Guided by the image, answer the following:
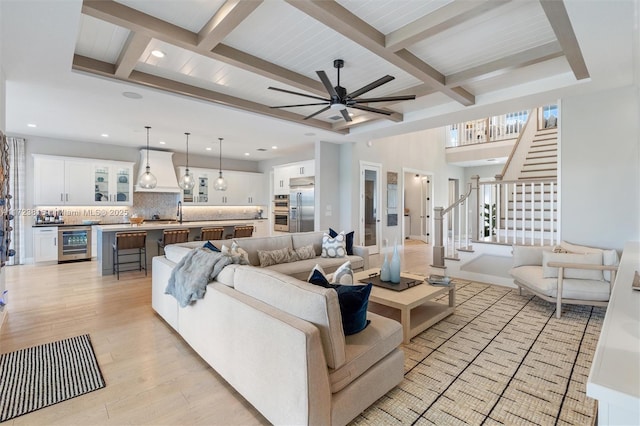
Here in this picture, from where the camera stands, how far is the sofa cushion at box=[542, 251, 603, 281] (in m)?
3.58

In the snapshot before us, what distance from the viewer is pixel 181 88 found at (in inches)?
155

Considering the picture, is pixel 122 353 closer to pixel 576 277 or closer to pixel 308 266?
pixel 308 266

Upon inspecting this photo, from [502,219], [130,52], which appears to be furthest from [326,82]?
[502,219]

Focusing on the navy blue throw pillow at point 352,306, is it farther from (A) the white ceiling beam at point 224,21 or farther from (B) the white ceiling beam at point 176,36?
(B) the white ceiling beam at point 176,36

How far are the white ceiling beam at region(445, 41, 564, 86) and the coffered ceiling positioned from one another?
0.03ft

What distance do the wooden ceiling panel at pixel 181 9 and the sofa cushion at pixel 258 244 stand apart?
2.69 meters

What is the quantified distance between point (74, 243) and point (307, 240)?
5274 mm

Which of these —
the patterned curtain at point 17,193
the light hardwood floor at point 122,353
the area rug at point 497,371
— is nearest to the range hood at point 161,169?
the patterned curtain at point 17,193

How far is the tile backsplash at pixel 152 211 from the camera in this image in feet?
23.2

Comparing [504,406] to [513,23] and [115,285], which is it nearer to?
[513,23]

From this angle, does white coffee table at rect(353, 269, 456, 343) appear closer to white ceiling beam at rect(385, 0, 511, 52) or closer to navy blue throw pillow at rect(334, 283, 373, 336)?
navy blue throw pillow at rect(334, 283, 373, 336)

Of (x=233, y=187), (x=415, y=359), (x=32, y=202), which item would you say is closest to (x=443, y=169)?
(x=233, y=187)

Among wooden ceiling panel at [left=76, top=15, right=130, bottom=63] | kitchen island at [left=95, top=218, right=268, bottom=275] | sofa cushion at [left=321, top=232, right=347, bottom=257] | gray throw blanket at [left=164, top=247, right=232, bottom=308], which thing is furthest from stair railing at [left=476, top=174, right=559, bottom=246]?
wooden ceiling panel at [left=76, top=15, right=130, bottom=63]

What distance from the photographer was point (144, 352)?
2715 mm
